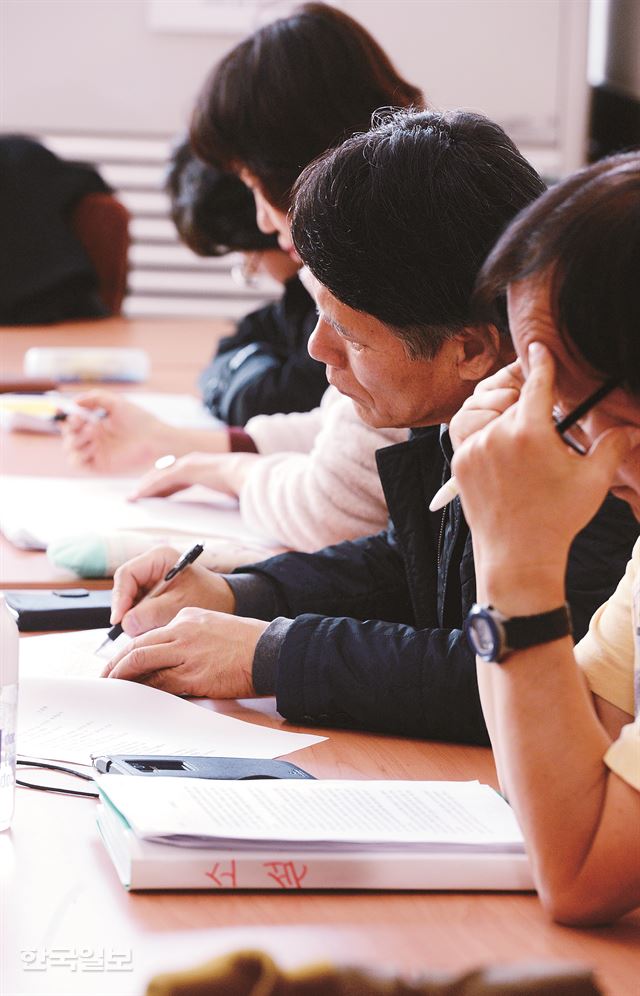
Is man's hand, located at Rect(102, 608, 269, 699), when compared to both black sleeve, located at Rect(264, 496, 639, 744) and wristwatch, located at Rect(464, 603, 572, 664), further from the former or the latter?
wristwatch, located at Rect(464, 603, 572, 664)

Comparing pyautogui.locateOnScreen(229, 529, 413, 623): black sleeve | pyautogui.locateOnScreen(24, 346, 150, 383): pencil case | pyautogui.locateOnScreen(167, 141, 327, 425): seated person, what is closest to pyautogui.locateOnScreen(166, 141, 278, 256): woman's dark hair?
pyautogui.locateOnScreen(167, 141, 327, 425): seated person

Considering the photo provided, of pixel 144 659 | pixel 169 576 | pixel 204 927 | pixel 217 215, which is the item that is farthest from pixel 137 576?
pixel 217 215

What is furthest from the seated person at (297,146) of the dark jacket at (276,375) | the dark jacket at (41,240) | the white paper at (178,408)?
the dark jacket at (41,240)

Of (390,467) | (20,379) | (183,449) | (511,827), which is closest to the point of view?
(511,827)

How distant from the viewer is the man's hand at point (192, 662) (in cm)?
126

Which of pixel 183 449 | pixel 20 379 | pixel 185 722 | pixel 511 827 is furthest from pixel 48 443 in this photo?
pixel 511 827

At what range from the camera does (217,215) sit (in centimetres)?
258

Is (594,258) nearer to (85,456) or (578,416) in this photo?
(578,416)

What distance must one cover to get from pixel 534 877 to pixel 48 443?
5.64ft

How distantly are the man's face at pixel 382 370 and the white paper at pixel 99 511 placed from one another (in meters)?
0.42

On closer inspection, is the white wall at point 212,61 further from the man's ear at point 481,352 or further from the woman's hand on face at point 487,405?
the woman's hand on face at point 487,405

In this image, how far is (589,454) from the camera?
2.89 ft

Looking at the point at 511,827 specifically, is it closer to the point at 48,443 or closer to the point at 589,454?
the point at 589,454

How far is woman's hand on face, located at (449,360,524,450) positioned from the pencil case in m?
2.00
